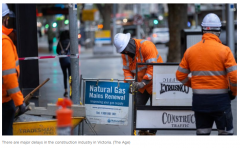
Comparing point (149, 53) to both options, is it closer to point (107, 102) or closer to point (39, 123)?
point (107, 102)

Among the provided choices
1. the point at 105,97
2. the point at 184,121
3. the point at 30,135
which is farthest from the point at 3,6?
the point at 184,121

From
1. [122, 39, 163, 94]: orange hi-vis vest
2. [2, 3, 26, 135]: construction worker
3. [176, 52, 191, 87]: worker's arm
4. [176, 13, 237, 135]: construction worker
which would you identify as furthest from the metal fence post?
[176, 13, 237, 135]: construction worker

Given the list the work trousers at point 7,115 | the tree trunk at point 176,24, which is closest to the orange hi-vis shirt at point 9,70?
the work trousers at point 7,115

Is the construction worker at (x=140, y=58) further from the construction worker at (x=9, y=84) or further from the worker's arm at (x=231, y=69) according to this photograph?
the construction worker at (x=9, y=84)

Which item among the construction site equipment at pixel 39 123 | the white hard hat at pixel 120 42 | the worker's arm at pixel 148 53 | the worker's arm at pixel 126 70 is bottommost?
the construction site equipment at pixel 39 123

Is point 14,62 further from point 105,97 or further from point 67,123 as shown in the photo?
point 105,97

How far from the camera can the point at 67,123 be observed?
3.54m

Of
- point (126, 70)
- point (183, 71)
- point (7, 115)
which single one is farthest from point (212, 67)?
point (7, 115)

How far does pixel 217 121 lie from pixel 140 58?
175cm

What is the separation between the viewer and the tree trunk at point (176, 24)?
17.8 metres

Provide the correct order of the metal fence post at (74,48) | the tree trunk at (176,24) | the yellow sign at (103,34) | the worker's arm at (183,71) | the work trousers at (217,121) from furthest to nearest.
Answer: the yellow sign at (103,34) < the tree trunk at (176,24) < the metal fence post at (74,48) < the worker's arm at (183,71) < the work trousers at (217,121)

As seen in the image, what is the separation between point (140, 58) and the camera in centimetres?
658

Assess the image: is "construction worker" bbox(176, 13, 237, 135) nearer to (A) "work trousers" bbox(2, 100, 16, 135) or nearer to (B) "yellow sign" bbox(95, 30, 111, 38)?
(A) "work trousers" bbox(2, 100, 16, 135)

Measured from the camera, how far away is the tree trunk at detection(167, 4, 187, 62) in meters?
17.8
